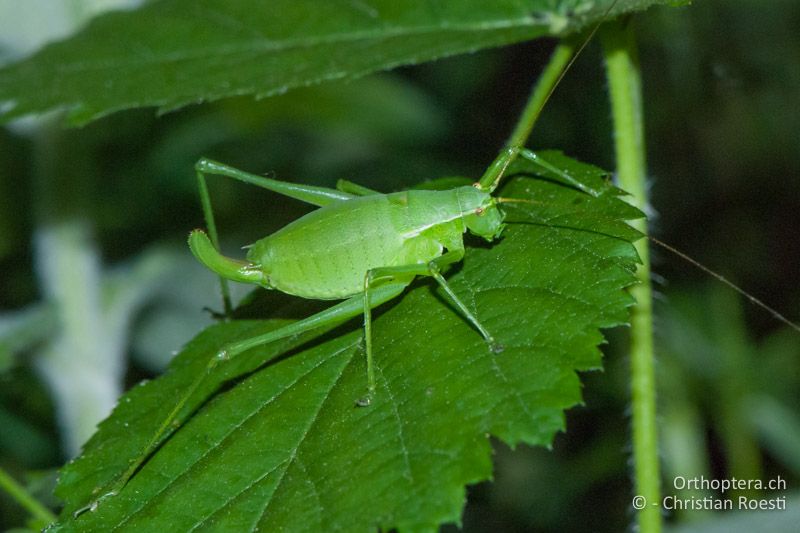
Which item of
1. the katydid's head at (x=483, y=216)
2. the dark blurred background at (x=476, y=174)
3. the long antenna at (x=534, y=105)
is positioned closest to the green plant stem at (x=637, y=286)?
the long antenna at (x=534, y=105)

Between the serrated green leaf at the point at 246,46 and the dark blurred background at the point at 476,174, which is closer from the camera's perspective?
the serrated green leaf at the point at 246,46

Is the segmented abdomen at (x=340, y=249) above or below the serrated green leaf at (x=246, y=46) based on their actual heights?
below

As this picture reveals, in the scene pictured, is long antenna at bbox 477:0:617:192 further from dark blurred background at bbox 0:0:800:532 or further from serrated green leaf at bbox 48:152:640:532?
dark blurred background at bbox 0:0:800:532

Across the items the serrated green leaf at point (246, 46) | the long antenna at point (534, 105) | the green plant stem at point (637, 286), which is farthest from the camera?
the serrated green leaf at point (246, 46)

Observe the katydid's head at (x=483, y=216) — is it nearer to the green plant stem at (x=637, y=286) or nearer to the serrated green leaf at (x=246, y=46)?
the green plant stem at (x=637, y=286)

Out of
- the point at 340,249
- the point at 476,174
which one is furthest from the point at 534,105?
the point at 476,174

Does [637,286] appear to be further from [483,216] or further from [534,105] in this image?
[534,105]

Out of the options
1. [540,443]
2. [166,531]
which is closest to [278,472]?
[166,531]
